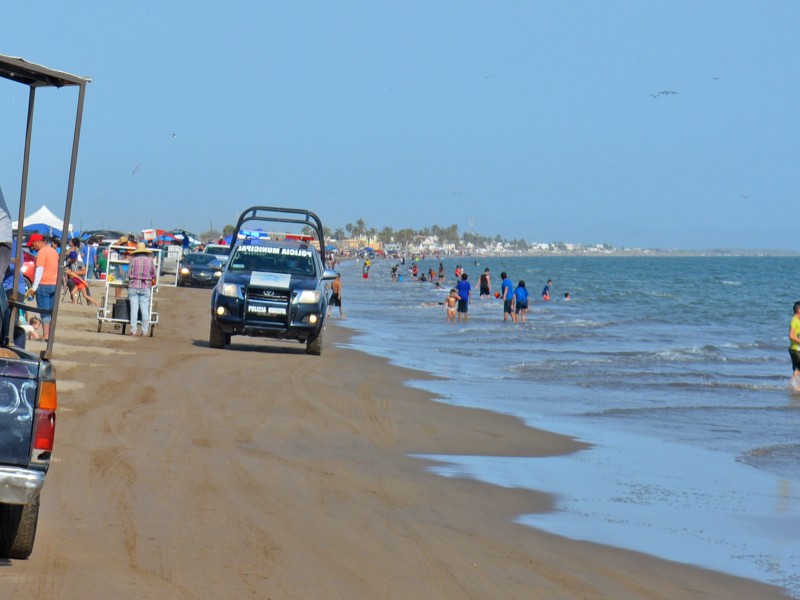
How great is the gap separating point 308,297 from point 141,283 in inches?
133

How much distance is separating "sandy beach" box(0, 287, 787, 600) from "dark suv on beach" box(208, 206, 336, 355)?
4.97 metres

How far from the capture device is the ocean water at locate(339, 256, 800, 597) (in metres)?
8.80

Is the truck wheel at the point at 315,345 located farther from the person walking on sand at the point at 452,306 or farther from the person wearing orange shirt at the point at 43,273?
the person walking on sand at the point at 452,306

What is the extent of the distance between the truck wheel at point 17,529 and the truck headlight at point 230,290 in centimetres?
1406

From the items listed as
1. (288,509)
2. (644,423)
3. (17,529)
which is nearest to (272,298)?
(644,423)

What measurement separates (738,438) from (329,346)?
11.9 meters

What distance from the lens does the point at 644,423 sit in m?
15.5

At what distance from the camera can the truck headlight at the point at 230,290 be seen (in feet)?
67.2

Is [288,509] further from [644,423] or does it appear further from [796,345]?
[796,345]

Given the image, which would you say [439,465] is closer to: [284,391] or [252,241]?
[284,391]

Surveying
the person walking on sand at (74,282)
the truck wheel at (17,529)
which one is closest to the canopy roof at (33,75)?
the truck wheel at (17,529)

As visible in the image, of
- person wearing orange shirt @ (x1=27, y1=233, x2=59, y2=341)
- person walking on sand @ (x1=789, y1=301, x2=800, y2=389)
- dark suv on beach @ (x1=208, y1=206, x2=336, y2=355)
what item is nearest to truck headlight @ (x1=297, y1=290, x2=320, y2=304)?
dark suv on beach @ (x1=208, y1=206, x2=336, y2=355)

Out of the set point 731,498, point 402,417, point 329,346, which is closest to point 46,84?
point 731,498

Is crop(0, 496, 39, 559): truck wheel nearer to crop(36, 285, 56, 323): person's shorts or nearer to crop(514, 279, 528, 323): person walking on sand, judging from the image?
crop(36, 285, 56, 323): person's shorts
